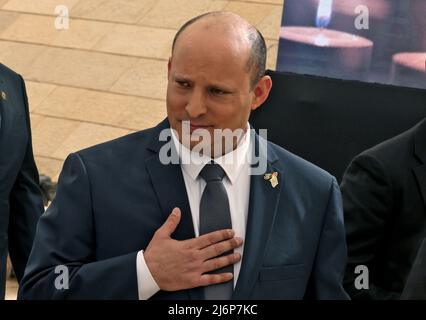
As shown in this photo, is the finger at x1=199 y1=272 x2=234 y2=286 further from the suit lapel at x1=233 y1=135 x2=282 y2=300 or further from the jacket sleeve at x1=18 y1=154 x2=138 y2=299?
the jacket sleeve at x1=18 y1=154 x2=138 y2=299

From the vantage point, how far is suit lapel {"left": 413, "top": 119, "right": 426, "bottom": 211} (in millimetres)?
3840

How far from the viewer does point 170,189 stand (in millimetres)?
2938

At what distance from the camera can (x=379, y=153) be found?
3.88 metres

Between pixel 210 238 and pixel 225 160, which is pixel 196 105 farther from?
pixel 210 238

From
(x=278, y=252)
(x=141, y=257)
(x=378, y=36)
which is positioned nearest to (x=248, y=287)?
(x=278, y=252)

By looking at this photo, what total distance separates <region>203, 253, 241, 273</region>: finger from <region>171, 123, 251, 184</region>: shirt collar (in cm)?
29

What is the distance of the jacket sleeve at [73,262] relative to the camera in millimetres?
2801

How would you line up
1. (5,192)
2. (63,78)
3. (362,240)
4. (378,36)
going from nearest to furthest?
1. (362,240)
2. (5,192)
3. (378,36)
4. (63,78)

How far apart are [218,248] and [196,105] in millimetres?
431

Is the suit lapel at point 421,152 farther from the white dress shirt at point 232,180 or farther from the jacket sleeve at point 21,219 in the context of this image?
the jacket sleeve at point 21,219

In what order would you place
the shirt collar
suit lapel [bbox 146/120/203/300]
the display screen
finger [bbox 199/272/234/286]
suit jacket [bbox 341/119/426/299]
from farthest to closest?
the display screen
suit jacket [bbox 341/119/426/299]
the shirt collar
suit lapel [bbox 146/120/203/300]
finger [bbox 199/272/234/286]

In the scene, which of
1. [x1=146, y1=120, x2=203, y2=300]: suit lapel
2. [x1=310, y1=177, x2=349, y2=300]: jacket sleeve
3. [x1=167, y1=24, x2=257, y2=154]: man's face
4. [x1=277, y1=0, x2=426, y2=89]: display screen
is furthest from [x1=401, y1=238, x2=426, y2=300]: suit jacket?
[x1=277, y1=0, x2=426, y2=89]: display screen

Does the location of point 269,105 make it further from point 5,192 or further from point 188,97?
point 188,97

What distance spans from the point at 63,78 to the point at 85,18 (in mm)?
900
